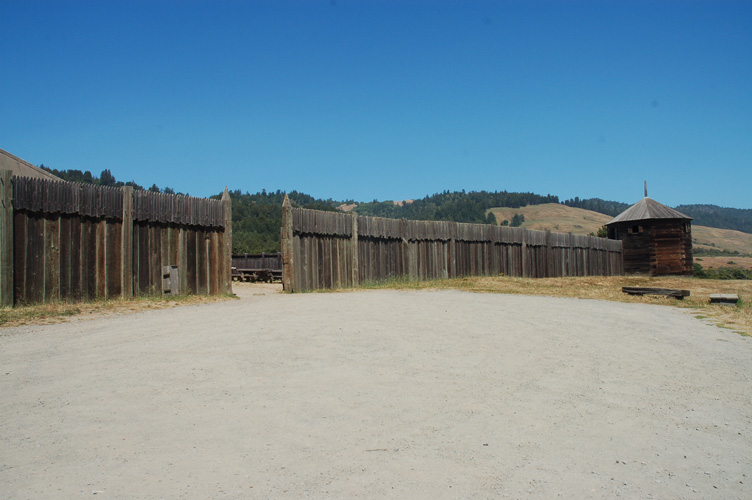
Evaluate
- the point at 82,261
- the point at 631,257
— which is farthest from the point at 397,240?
the point at 631,257

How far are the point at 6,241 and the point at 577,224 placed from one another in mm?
139402

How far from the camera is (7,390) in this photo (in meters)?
4.59

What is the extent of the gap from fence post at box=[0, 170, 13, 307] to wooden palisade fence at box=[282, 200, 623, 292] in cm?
627

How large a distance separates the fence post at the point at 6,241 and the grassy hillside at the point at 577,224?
122321 millimetres

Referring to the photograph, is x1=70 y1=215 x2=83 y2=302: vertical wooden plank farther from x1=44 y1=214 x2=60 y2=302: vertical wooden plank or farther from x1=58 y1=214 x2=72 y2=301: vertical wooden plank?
x1=44 y1=214 x2=60 y2=302: vertical wooden plank

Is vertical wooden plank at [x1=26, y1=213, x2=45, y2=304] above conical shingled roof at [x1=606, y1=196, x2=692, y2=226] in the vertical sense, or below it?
below

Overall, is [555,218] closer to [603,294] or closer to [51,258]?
[603,294]

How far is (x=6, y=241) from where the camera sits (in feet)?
30.6

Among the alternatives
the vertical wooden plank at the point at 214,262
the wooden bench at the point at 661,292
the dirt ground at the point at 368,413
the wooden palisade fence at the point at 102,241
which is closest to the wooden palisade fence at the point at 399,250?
the vertical wooden plank at the point at 214,262

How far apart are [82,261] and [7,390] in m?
6.44

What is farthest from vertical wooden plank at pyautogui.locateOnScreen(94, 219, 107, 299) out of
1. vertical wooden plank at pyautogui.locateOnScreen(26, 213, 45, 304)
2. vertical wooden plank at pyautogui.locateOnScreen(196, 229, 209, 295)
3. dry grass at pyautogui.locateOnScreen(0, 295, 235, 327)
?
vertical wooden plank at pyautogui.locateOnScreen(196, 229, 209, 295)

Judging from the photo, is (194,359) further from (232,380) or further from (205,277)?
(205,277)

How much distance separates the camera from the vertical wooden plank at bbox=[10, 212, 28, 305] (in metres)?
9.47

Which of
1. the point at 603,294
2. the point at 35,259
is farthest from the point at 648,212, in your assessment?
the point at 35,259
